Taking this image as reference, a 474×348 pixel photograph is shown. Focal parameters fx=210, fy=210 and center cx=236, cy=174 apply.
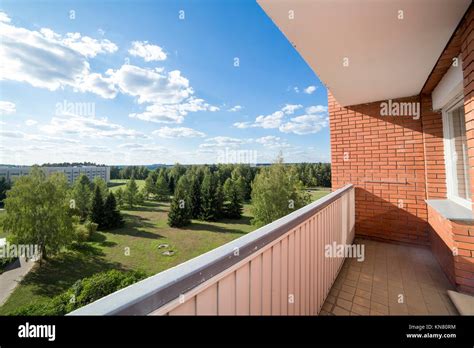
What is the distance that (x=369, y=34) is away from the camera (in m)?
2.03

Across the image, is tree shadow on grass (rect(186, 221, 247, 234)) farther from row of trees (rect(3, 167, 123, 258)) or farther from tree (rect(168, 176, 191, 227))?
row of trees (rect(3, 167, 123, 258))

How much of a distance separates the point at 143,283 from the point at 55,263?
22.3 metres

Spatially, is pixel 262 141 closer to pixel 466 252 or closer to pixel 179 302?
pixel 466 252

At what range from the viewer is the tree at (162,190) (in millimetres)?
42594

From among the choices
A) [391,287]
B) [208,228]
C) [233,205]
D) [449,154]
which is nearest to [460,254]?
[391,287]

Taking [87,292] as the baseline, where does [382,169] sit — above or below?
above

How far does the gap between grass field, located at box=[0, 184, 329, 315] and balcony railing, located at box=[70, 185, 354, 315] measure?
1502cm

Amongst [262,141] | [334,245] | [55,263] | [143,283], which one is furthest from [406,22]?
[262,141]

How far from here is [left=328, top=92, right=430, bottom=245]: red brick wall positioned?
377cm

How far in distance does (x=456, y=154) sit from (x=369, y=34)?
99.4 inches

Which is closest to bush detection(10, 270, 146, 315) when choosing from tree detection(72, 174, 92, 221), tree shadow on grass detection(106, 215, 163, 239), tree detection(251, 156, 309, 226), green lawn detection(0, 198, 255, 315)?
green lawn detection(0, 198, 255, 315)

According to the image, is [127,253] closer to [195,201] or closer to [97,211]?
[97,211]

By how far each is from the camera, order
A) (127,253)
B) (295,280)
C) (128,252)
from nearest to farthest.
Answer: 1. (295,280)
2. (128,252)
3. (127,253)

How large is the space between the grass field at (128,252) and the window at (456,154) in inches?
647
